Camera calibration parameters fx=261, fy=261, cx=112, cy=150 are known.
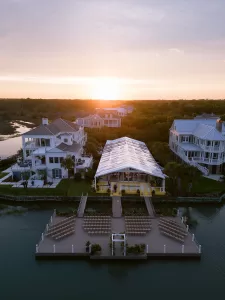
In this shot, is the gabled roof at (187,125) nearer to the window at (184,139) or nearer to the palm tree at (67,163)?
the window at (184,139)

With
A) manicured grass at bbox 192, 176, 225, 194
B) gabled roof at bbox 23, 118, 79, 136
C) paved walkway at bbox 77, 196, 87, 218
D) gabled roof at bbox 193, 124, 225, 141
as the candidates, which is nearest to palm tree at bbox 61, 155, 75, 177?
paved walkway at bbox 77, 196, 87, 218

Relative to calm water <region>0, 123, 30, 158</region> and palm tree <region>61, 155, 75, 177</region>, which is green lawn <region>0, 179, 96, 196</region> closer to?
palm tree <region>61, 155, 75, 177</region>

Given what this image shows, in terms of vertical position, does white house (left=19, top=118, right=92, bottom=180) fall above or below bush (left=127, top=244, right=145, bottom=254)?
above

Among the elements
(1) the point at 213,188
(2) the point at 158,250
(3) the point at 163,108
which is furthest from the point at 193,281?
(3) the point at 163,108

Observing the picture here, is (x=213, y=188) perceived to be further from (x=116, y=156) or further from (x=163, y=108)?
(x=163, y=108)

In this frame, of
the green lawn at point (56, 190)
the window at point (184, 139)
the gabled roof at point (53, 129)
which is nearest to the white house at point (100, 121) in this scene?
the gabled roof at point (53, 129)
